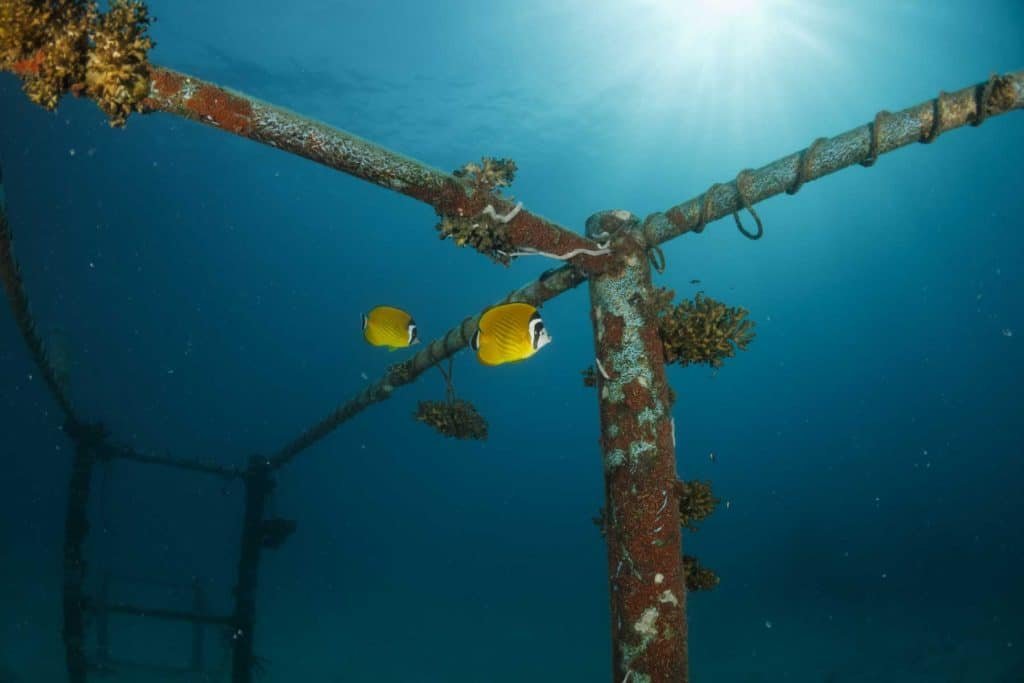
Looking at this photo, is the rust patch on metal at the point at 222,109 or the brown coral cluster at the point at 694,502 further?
the brown coral cluster at the point at 694,502

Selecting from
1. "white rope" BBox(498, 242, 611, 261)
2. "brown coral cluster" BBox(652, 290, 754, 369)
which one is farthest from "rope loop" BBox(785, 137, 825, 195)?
"white rope" BBox(498, 242, 611, 261)

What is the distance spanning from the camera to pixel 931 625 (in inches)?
1348

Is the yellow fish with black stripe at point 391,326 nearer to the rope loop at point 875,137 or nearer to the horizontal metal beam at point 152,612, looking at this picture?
the rope loop at point 875,137

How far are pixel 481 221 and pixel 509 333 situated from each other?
0.78 metres

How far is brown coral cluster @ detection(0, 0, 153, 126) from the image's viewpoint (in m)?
2.71

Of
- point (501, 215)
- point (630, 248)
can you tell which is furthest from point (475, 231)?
point (630, 248)

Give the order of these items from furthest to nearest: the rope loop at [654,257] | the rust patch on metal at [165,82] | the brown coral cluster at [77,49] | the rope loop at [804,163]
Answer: the rope loop at [654,257]
the rope loop at [804,163]
the rust patch on metal at [165,82]
the brown coral cluster at [77,49]

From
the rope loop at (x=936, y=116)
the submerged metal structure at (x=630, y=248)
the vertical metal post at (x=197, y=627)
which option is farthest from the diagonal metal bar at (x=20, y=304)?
the vertical metal post at (x=197, y=627)

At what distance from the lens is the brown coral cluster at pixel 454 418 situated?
5457 mm

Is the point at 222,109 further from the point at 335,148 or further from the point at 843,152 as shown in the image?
the point at 843,152

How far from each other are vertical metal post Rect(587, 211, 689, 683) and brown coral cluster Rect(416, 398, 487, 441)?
1744mm

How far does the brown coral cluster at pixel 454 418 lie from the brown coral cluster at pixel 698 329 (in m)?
2.07

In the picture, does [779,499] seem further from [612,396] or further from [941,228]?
[612,396]

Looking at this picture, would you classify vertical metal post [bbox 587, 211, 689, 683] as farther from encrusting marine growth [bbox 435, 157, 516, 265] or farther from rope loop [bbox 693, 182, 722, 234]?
encrusting marine growth [bbox 435, 157, 516, 265]
